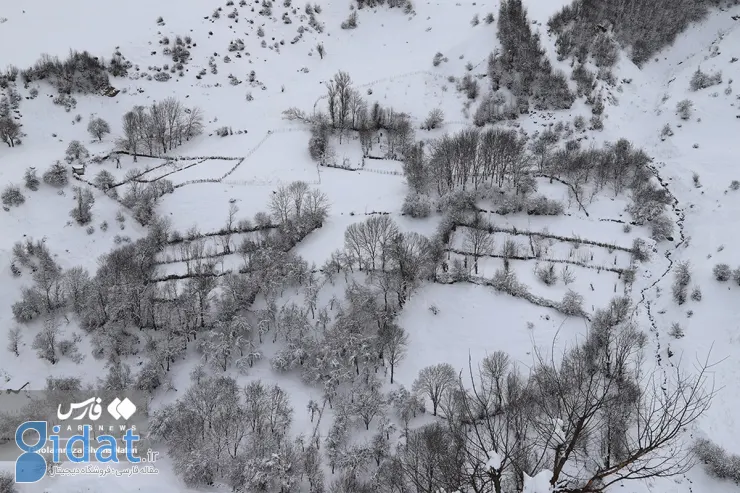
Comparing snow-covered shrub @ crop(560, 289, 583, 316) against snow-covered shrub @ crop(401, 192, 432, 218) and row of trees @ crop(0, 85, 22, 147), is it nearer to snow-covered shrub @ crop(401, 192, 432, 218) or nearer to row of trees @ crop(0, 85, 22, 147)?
snow-covered shrub @ crop(401, 192, 432, 218)

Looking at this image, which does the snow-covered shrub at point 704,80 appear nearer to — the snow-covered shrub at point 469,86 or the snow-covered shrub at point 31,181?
the snow-covered shrub at point 469,86

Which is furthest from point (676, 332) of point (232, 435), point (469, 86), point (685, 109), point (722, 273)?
point (469, 86)

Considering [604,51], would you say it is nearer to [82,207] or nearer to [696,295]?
[696,295]

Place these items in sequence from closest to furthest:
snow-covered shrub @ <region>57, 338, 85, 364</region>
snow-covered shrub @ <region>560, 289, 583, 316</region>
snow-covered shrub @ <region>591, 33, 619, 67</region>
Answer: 1. snow-covered shrub @ <region>57, 338, 85, 364</region>
2. snow-covered shrub @ <region>560, 289, 583, 316</region>
3. snow-covered shrub @ <region>591, 33, 619, 67</region>

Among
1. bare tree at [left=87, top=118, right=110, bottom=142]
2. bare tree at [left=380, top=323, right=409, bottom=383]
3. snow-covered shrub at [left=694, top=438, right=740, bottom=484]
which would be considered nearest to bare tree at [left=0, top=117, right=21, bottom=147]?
bare tree at [left=87, top=118, right=110, bottom=142]

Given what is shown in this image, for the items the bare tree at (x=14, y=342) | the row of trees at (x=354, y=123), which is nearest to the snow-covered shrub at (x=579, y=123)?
the row of trees at (x=354, y=123)

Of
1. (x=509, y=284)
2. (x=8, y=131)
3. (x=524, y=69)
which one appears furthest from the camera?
(x=524, y=69)
